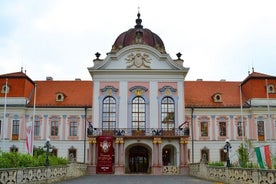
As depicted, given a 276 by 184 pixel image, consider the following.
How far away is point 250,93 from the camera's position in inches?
1560

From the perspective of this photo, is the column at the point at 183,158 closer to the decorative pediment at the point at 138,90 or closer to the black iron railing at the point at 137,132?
the black iron railing at the point at 137,132

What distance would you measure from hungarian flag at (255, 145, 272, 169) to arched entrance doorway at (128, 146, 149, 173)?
21111 millimetres

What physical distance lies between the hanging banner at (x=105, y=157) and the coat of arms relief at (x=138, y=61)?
746 cm

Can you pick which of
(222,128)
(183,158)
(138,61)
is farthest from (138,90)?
(222,128)

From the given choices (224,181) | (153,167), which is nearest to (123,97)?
(153,167)

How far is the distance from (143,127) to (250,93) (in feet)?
39.8

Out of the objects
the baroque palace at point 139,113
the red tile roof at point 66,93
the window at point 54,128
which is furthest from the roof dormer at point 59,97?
the window at point 54,128

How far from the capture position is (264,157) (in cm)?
1700

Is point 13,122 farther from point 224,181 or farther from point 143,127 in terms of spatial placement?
point 224,181

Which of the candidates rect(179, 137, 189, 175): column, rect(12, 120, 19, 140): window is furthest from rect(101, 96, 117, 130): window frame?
rect(12, 120, 19, 140): window

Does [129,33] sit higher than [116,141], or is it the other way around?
[129,33]

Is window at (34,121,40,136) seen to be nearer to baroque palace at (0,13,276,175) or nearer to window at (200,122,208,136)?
baroque palace at (0,13,276,175)

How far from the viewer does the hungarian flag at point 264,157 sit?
642 inches

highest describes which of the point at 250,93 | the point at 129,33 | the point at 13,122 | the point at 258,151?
the point at 129,33
